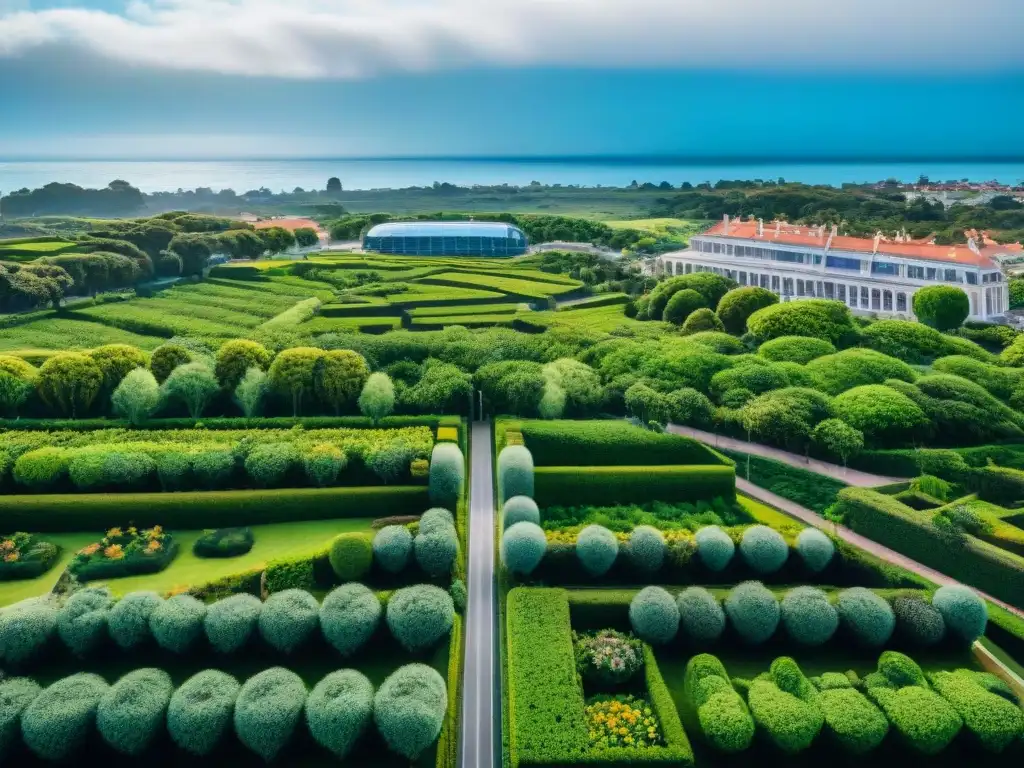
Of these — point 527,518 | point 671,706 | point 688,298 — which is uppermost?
point 688,298

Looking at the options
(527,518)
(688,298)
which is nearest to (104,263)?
(688,298)

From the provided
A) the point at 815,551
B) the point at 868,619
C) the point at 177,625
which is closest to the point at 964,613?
the point at 868,619

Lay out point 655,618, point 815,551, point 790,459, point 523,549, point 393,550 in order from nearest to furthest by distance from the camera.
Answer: point 655,618 < point 393,550 < point 523,549 < point 815,551 < point 790,459

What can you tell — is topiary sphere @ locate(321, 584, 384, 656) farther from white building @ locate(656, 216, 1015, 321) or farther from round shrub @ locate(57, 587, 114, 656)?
white building @ locate(656, 216, 1015, 321)

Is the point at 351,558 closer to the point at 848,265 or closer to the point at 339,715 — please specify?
the point at 339,715

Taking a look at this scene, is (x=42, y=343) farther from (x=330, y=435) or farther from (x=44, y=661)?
(x=44, y=661)

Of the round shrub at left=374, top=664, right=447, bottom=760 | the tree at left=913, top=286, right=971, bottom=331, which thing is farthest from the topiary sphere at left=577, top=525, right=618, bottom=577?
the tree at left=913, top=286, right=971, bottom=331
